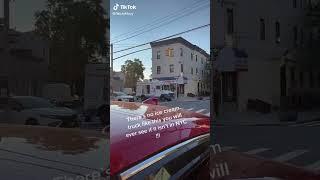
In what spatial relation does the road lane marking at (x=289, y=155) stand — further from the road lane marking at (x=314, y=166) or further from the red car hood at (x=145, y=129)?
the red car hood at (x=145, y=129)

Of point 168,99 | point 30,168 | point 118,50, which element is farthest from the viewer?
point 168,99

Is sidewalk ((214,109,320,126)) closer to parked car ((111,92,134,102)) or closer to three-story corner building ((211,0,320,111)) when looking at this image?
three-story corner building ((211,0,320,111))

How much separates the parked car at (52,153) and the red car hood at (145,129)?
0.25ft

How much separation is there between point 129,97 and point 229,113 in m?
0.69

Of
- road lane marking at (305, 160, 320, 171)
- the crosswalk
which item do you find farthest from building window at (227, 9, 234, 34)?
road lane marking at (305, 160, 320, 171)

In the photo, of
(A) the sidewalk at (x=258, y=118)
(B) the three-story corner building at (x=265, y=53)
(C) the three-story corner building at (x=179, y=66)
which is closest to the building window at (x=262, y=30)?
(B) the three-story corner building at (x=265, y=53)

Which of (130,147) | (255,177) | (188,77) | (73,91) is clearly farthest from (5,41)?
(255,177)

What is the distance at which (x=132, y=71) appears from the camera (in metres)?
3.28

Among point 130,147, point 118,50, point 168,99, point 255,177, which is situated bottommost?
point 255,177

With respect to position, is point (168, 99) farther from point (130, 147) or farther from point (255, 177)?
point (255, 177)

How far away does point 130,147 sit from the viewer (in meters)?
3.08

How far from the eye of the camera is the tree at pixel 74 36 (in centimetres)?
299

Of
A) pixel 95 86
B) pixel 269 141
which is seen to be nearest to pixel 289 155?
pixel 269 141

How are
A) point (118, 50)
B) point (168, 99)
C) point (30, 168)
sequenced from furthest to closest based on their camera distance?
point (168, 99), point (118, 50), point (30, 168)
